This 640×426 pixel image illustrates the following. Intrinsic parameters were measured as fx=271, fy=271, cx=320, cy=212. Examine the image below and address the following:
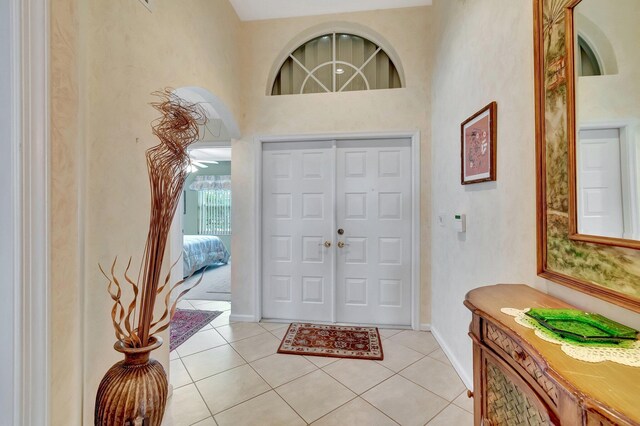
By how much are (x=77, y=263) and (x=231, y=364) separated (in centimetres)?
153

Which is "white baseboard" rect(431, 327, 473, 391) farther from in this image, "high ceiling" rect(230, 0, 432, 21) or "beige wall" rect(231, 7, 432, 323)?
"high ceiling" rect(230, 0, 432, 21)

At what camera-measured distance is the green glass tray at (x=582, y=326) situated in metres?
0.82

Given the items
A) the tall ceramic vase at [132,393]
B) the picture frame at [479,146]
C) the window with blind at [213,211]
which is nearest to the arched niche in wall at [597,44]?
the picture frame at [479,146]

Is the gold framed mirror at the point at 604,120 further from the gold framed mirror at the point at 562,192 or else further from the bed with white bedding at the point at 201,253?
the bed with white bedding at the point at 201,253

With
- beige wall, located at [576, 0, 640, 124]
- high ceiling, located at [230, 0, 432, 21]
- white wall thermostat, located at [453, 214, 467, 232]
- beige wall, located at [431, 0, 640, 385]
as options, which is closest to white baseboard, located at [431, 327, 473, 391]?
beige wall, located at [431, 0, 640, 385]

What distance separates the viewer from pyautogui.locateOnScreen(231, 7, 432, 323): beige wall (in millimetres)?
2939

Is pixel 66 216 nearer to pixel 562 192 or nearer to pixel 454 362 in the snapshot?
pixel 562 192

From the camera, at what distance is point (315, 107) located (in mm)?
3062

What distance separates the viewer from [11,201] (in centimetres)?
108

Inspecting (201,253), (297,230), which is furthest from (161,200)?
(201,253)

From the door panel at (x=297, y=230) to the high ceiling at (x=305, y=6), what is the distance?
56.2 inches

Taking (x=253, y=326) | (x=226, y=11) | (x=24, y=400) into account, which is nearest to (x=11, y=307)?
(x=24, y=400)

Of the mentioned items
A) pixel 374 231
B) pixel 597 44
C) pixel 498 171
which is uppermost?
pixel 597 44

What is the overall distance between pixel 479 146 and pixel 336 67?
202 cm
